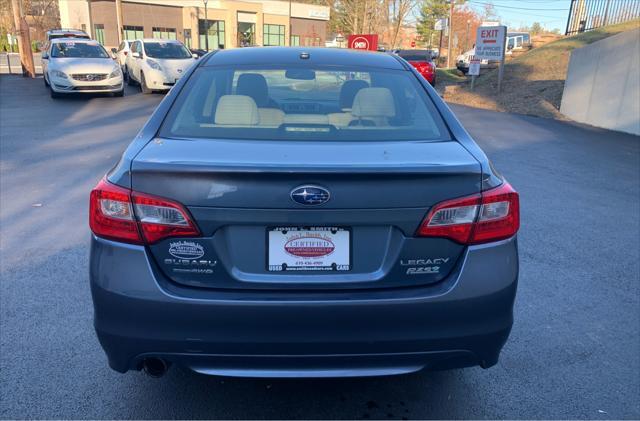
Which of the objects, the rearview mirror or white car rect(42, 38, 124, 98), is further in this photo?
white car rect(42, 38, 124, 98)

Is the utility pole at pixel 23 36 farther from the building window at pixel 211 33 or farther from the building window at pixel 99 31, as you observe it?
the building window at pixel 211 33

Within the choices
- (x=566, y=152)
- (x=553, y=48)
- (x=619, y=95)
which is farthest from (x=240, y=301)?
(x=553, y=48)

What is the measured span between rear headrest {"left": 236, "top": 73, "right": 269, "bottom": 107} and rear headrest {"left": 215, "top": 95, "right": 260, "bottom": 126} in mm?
117

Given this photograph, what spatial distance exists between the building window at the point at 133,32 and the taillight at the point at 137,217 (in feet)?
176

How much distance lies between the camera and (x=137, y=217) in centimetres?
224

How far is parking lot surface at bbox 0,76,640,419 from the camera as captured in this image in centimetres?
285

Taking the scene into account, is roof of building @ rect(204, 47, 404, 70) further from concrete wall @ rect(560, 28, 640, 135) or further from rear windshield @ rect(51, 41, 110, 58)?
rear windshield @ rect(51, 41, 110, 58)

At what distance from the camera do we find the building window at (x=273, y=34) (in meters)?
60.6

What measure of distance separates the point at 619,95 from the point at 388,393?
12.0 meters

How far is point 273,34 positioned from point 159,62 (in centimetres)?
4645

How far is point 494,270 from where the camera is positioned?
2357mm

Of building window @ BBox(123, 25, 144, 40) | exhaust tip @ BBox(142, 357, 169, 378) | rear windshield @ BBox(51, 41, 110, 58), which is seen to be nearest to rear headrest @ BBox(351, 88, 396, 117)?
exhaust tip @ BBox(142, 357, 169, 378)

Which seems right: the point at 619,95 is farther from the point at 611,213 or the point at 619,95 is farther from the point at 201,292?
the point at 201,292

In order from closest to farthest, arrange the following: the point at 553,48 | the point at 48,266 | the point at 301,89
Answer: the point at 301,89, the point at 48,266, the point at 553,48
